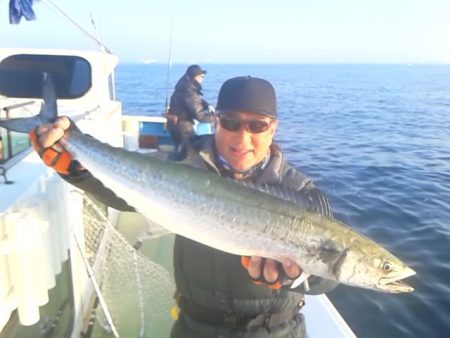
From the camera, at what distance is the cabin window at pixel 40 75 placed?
7.32m

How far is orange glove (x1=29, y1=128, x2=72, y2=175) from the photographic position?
2822 mm

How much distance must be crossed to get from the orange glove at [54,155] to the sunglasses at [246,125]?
3.43 feet

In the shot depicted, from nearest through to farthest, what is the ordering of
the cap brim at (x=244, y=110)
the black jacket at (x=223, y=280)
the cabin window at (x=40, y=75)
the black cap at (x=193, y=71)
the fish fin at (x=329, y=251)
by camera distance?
1. the fish fin at (x=329, y=251)
2. the cap brim at (x=244, y=110)
3. the black jacket at (x=223, y=280)
4. the cabin window at (x=40, y=75)
5. the black cap at (x=193, y=71)

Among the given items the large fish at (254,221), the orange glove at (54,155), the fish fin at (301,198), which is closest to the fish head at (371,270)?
the large fish at (254,221)

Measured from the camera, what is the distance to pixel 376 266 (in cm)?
262

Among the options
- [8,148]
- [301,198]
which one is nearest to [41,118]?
[8,148]

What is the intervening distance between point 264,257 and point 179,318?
105cm

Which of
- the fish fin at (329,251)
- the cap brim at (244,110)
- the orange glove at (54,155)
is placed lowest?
the fish fin at (329,251)

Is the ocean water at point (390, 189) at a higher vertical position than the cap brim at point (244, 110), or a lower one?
lower

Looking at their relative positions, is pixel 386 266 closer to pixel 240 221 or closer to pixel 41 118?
pixel 240 221

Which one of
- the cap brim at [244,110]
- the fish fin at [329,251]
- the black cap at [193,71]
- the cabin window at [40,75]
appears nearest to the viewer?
the fish fin at [329,251]

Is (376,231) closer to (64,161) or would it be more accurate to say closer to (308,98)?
(64,161)

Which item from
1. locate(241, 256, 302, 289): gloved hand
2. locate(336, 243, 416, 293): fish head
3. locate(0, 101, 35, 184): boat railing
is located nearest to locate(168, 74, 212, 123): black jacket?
locate(0, 101, 35, 184): boat railing

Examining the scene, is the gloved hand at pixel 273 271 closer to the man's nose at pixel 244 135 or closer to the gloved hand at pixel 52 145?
the man's nose at pixel 244 135
